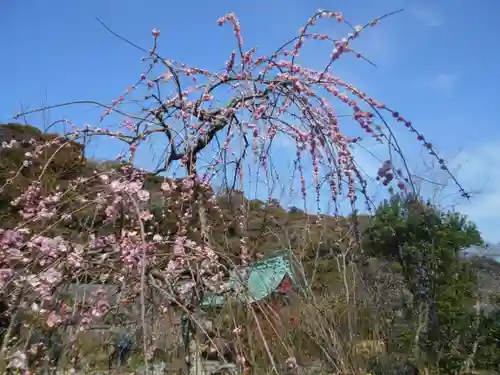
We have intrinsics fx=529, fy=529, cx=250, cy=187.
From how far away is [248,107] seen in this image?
9.51ft

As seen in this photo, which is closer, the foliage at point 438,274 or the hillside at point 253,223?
the hillside at point 253,223

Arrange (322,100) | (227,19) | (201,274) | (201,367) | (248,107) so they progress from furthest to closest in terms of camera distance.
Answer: (227,19)
(248,107)
(322,100)
(201,274)
(201,367)

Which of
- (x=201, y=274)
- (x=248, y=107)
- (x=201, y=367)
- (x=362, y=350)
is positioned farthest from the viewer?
(x=362, y=350)

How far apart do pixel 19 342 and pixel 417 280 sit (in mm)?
2874

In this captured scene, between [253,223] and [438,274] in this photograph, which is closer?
[438,274]

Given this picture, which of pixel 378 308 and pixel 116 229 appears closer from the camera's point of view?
pixel 116 229

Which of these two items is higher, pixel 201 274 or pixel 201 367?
pixel 201 274

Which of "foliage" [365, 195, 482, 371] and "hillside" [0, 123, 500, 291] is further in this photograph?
"foliage" [365, 195, 482, 371]

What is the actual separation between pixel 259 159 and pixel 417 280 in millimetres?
1775

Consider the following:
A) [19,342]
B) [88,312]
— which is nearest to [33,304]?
[19,342]

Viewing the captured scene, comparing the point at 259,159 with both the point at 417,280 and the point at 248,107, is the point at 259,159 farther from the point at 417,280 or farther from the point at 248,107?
the point at 417,280

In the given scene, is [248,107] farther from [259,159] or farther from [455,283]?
[455,283]

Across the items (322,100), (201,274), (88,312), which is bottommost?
(88,312)

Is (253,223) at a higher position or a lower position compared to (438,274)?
higher
